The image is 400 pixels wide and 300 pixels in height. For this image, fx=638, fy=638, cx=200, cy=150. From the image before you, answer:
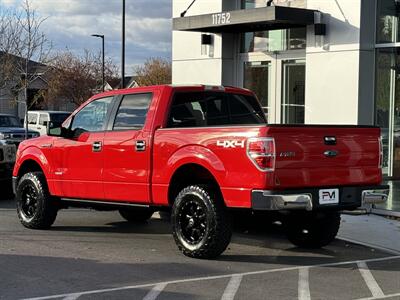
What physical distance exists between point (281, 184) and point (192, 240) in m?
1.41

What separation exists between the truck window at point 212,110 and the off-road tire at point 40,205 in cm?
253

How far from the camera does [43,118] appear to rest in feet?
94.6

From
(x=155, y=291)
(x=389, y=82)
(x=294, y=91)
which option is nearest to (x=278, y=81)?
(x=294, y=91)

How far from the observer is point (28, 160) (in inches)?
386

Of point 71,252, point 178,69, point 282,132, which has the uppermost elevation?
point 178,69

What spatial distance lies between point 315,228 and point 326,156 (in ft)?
5.31

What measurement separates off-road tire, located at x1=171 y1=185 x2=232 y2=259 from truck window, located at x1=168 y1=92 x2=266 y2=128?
108 centimetres

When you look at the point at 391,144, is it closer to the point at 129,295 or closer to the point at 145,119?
the point at 145,119

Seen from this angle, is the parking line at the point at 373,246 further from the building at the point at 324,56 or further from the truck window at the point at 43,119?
the truck window at the point at 43,119

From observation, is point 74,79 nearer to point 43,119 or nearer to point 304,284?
point 43,119

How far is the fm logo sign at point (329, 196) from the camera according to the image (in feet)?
23.1

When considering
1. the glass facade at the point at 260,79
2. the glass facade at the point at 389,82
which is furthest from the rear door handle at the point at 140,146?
the glass facade at the point at 260,79

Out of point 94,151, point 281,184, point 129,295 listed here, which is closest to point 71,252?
point 94,151

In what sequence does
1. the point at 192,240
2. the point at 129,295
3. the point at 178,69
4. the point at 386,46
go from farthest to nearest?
the point at 178,69, the point at 386,46, the point at 192,240, the point at 129,295
